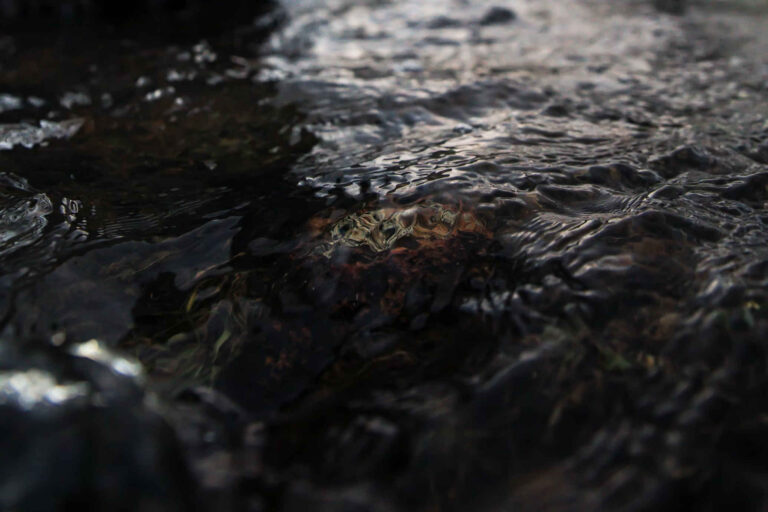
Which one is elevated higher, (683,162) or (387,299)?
(683,162)

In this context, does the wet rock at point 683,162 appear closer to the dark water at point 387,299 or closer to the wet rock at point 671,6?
the dark water at point 387,299

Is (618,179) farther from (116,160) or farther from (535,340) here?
(116,160)

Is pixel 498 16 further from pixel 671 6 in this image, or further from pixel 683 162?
pixel 683 162

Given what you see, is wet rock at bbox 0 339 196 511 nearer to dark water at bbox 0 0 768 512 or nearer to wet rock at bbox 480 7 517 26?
dark water at bbox 0 0 768 512

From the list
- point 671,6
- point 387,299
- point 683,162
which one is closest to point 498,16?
point 671,6

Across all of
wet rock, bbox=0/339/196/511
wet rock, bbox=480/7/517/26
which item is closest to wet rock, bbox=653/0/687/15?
wet rock, bbox=480/7/517/26

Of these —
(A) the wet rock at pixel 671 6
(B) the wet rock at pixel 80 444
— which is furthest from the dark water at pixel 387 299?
(A) the wet rock at pixel 671 6

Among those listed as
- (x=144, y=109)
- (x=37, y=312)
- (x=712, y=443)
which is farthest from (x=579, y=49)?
(x=37, y=312)
